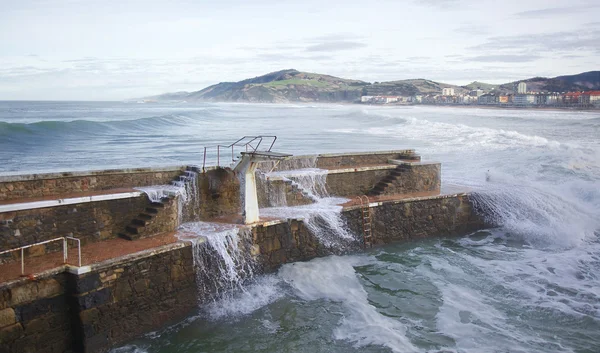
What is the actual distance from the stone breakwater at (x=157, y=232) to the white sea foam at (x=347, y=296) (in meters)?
0.42

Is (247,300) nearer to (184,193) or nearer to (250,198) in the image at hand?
(250,198)

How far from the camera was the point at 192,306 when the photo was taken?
975 cm

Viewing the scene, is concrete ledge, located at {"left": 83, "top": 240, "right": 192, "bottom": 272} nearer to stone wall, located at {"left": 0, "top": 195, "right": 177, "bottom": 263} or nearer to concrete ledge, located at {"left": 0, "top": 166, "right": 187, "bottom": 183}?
stone wall, located at {"left": 0, "top": 195, "right": 177, "bottom": 263}

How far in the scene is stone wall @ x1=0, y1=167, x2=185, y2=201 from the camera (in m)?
9.99

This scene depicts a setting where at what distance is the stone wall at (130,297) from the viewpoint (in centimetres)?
806

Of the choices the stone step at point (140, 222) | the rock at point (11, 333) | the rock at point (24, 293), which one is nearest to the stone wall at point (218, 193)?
the stone step at point (140, 222)

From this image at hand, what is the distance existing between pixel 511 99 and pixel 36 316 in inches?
3663

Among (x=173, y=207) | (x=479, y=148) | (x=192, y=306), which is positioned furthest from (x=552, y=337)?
(x=479, y=148)

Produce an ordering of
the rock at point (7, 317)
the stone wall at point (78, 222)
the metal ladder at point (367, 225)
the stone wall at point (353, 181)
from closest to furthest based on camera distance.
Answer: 1. the rock at point (7, 317)
2. the stone wall at point (78, 222)
3. the metal ladder at point (367, 225)
4. the stone wall at point (353, 181)

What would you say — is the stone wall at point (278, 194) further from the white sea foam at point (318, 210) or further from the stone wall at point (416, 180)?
the stone wall at point (416, 180)

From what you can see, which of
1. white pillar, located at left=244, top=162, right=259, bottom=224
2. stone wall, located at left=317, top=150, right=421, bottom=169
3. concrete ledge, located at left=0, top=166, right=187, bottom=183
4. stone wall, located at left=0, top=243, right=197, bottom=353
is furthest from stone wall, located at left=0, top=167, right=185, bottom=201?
stone wall, located at left=317, top=150, right=421, bottom=169

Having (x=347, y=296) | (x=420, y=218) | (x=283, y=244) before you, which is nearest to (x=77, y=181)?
(x=283, y=244)

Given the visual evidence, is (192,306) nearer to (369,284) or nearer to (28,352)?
(28,352)

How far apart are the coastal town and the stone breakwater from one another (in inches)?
2300
